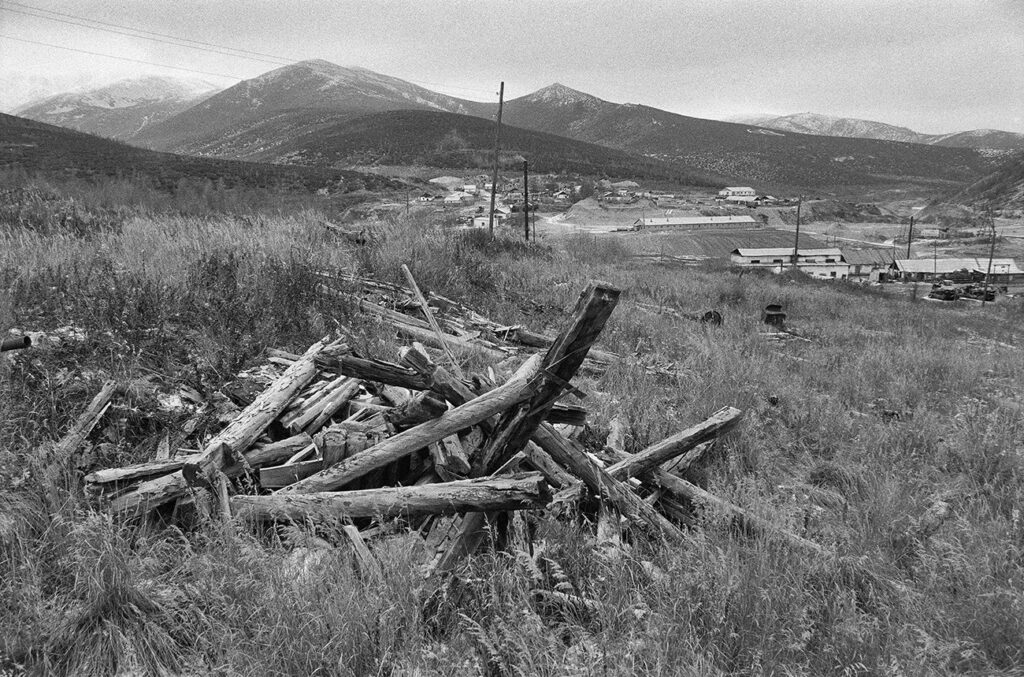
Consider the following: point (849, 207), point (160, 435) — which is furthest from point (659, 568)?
point (849, 207)

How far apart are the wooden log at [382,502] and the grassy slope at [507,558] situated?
21 centimetres

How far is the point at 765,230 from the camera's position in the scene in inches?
3140

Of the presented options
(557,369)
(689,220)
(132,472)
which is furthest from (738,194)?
(132,472)

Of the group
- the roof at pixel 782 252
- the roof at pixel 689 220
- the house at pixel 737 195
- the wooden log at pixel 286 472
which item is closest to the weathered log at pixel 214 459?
the wooden log at pixel 286 472

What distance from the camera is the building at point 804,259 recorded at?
62.5 meters

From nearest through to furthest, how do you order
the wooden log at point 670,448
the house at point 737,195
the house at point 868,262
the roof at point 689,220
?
the wooden log at point 670,448, the house at point 868,262, the roof at point 689,220, the house at point 737,195

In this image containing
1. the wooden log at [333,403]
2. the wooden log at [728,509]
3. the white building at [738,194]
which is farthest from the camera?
the white building at [738,194]

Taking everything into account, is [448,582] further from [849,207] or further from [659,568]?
[849,207]

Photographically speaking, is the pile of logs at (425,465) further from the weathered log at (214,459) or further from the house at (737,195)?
the house at (737,195)

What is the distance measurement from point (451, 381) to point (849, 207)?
133 meters

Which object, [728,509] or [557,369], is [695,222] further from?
[557,369]

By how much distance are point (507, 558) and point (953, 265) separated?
3192 inches

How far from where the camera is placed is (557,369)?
10.0 ft

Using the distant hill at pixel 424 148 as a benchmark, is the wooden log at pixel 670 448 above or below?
below
